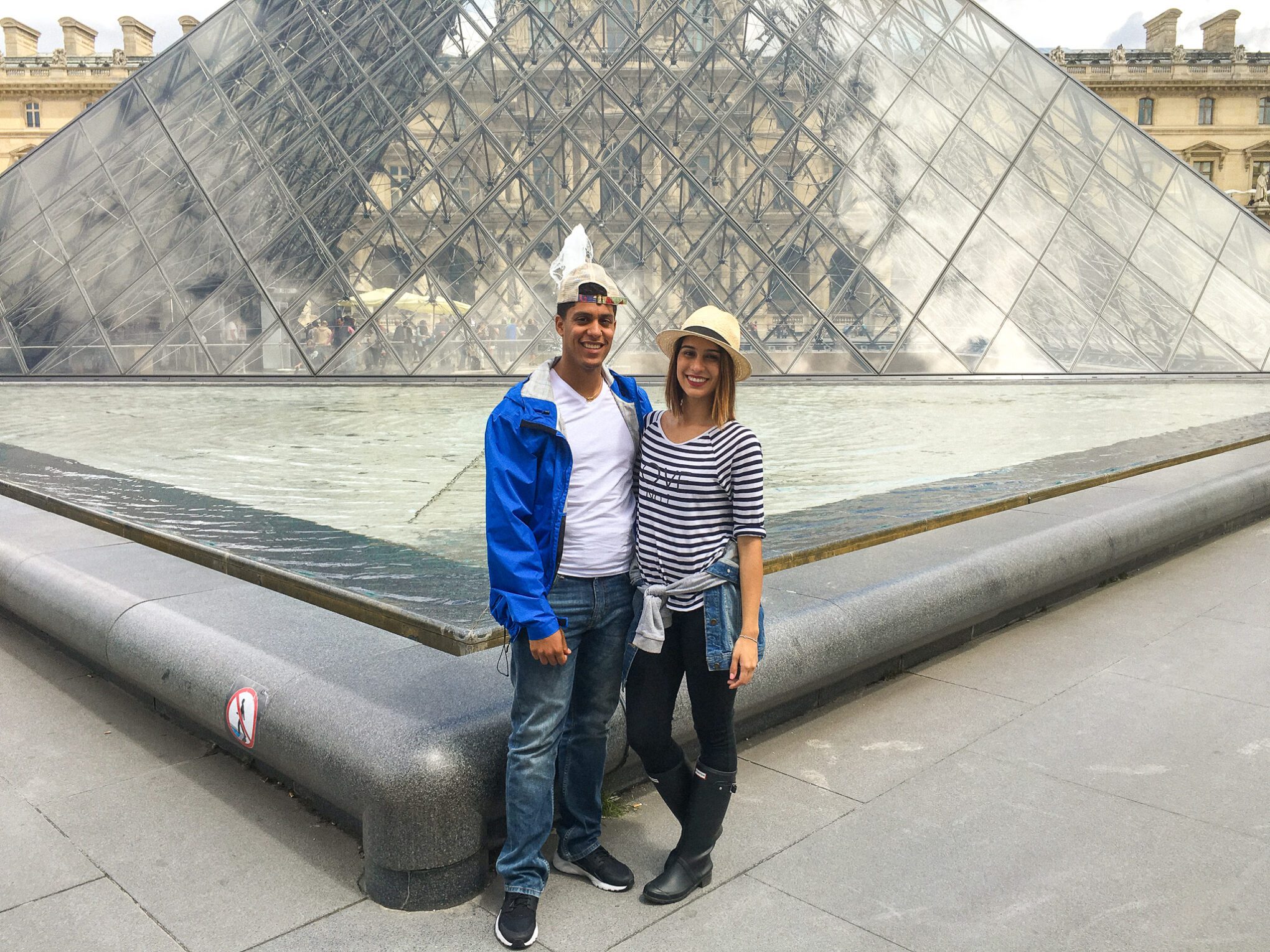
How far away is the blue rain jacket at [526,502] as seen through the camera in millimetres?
2215

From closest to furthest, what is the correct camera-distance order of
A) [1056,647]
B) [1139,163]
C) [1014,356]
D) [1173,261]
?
[1056,647] < [1014,356] < [1173,261] < [1139,163]

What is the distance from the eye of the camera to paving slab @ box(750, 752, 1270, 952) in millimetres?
2189

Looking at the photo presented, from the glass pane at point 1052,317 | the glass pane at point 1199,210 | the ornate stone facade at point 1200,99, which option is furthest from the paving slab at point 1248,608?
the ornate stone facade at point 1200,99

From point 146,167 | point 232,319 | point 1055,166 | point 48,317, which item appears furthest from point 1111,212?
point 48,317

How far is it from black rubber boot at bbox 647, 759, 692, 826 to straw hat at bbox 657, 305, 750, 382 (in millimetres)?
882

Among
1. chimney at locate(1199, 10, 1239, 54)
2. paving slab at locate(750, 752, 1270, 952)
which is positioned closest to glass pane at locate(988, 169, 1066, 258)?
paving slab at locate(750, 752, 1270, 952)

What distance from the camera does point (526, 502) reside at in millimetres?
2297

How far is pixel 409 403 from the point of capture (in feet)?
40.4

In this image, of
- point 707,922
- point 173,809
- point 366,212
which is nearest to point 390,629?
point 173,809

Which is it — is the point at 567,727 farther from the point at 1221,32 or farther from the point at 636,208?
the point at 1221,32

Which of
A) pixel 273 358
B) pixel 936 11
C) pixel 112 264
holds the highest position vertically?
pixel 936 11

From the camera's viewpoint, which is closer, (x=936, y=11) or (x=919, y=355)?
(x=919, y=355)

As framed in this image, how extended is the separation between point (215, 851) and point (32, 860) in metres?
0.39

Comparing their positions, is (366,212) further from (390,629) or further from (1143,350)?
(390,629)
